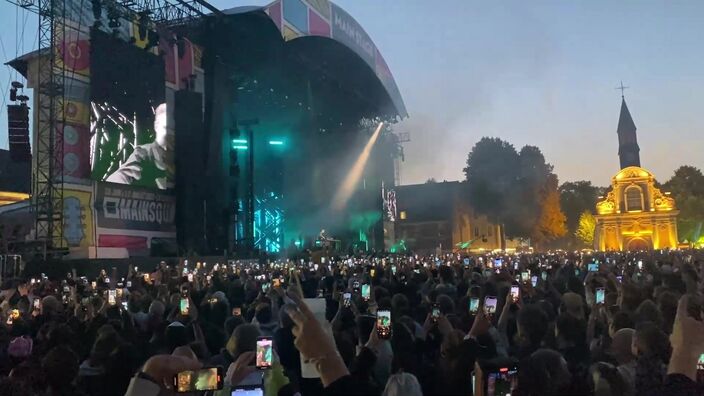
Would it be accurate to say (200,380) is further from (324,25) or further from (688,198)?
(688,198)

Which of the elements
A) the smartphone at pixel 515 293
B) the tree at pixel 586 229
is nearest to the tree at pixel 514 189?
the tree at pixel 586 229

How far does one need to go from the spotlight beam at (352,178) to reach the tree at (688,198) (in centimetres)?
4543

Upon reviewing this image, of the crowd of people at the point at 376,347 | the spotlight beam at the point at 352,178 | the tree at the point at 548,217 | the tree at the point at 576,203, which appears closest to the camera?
the crowd of people at the point at 376,347

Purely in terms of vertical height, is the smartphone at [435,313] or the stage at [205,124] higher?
the stage at [205,124]

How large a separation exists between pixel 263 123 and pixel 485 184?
34.7 m

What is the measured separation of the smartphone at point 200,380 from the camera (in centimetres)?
304

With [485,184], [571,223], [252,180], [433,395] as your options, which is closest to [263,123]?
[252,180]

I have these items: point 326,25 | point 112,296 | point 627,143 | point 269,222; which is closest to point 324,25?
point 326,25

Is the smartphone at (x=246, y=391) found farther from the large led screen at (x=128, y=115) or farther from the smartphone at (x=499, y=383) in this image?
the large led screen at (x=128, y=115)

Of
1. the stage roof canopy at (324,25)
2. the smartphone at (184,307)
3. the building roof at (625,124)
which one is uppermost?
the building roof at (625,124)

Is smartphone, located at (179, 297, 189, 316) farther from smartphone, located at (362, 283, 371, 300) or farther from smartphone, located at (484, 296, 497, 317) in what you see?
smartphone, located at (484, 296, 497, 317)

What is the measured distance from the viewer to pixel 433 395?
4770mm

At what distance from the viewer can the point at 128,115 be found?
84.5 ft

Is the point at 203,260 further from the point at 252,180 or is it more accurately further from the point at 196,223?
the point at 252,180
